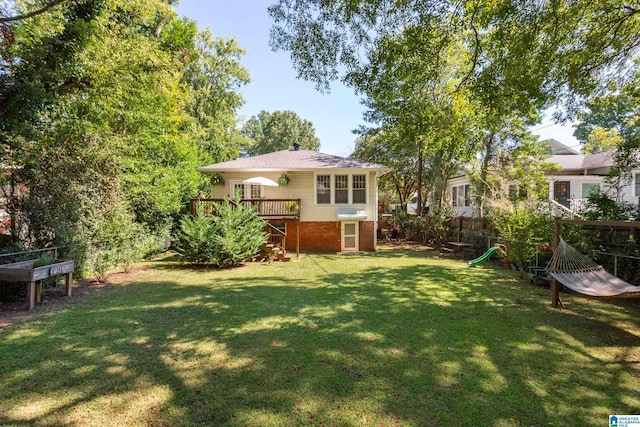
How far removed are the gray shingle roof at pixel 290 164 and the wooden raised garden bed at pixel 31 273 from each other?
27.7 feet

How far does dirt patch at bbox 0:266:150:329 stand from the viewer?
5.46 metres

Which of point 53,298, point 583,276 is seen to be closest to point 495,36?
point 583,276

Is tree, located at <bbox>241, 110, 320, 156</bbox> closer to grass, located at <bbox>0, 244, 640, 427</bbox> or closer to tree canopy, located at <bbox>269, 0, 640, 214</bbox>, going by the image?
tree canopy, located at <bbox>269, 0, 640, 214</bbox>

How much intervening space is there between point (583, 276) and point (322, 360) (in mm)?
5221

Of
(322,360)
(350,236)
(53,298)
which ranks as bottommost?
(322,360)

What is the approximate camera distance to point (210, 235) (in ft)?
33.9

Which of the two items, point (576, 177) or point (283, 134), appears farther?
point (283, 134)

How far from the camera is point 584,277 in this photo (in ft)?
19.0

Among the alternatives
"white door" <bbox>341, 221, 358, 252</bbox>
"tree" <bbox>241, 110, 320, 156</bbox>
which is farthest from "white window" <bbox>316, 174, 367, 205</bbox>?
"tree" <bbox>241, 110, 320, 156</bbox>

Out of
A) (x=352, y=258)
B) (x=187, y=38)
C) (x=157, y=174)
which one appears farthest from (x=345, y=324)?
(x=187, y=38)

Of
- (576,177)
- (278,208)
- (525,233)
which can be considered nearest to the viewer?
(525,233)

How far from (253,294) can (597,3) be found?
9443mm

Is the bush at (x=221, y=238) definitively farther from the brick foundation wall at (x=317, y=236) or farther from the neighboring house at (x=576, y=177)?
the neighboring house at (x=576, y=177)

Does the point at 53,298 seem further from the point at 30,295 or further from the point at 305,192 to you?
A: the point at 305,192
